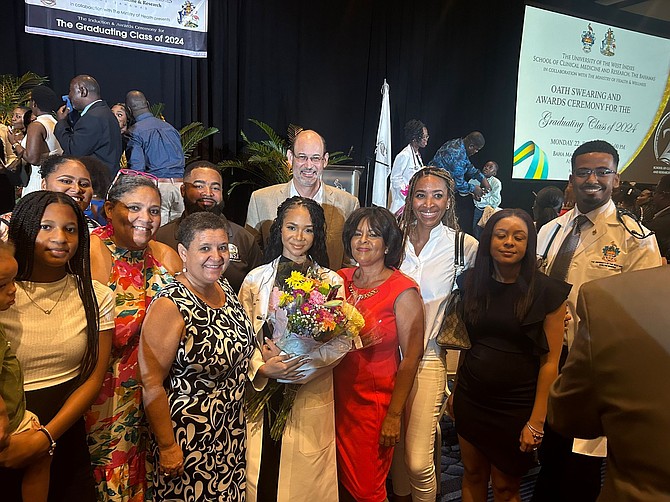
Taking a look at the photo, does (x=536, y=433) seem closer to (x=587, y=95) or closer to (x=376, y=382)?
(x=376, y=382)

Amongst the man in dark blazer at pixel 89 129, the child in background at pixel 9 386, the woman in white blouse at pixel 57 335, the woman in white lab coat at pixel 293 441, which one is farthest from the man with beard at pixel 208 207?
the man in dark blazer at pixel 89 129

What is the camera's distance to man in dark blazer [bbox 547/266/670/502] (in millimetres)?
1054

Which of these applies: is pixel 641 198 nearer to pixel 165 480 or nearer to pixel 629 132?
pixel 629 132

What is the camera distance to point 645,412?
1.07 metres

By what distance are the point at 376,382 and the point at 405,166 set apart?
4.91 metres

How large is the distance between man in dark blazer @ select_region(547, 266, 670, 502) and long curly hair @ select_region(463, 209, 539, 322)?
1.08 m

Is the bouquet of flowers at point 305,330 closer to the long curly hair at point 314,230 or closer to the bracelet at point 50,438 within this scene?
the long curly hair at point 314,230

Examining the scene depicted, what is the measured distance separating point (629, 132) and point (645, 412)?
792 centimetres

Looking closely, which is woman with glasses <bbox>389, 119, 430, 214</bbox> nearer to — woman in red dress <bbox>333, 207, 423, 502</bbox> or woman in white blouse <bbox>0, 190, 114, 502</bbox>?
woman in red dress <bbox>333, 207, 423, 502</bbox>

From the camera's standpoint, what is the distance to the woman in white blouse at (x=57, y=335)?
1.70 metres

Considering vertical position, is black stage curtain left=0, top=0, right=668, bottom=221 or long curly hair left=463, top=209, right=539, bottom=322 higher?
black stage curtain left=0, top=0, right=668, bottom=221

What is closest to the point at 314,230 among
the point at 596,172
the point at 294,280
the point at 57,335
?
the point at 294,280

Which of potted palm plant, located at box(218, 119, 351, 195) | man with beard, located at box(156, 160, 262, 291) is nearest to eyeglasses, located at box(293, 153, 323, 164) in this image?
man with beard, located at box(156, 160, 262, 291)

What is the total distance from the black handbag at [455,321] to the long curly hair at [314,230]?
66cm
